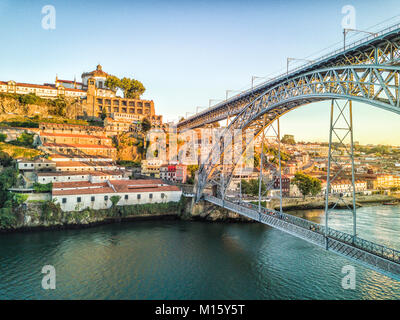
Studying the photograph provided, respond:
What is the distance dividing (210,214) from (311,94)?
1566 cm

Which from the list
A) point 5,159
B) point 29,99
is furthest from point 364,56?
point 29,99

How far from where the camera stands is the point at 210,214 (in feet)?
82.7

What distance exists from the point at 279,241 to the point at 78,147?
27261 millimetres

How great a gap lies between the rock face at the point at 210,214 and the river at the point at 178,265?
345cm

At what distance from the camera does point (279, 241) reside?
61.9 ft

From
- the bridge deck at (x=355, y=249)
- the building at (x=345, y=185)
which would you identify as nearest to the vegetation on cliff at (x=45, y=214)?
the bridge deck at (x=355, y=249)

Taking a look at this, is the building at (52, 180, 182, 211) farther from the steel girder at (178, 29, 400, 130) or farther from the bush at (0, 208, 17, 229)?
the steel girder at (178, 29, 400, 130)

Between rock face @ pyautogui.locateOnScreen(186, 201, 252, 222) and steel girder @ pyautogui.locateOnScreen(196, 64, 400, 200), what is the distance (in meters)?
1.92

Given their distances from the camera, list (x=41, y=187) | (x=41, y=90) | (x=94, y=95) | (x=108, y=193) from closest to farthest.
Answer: (x=41, y=187) < (x=108, y=193) < (x=41, y=90) < (x=94, y=95)

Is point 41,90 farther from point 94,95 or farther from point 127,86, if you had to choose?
point 127,86
